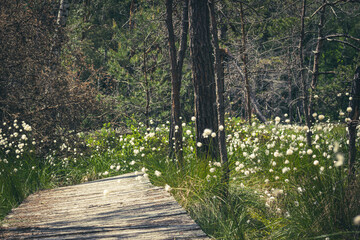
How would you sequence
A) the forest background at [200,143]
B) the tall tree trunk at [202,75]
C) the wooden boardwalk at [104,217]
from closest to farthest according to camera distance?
the wooden boardwalk at [104,217]
the forest background at [200,143]
the tall tree trunk at [202,75]

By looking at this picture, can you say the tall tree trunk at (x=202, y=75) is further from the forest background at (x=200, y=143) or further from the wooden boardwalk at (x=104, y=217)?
the wooden boardwalk at (x=104, y=217)

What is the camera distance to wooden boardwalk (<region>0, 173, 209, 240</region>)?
3.31 m

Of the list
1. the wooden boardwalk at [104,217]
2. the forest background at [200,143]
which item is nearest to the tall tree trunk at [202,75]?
the forest background at [200,143]

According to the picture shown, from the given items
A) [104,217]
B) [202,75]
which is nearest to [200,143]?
[104,217]

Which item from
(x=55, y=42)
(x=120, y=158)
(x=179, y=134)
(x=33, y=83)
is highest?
(x=55, y=42)

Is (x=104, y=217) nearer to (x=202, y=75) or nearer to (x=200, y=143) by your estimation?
(x=200, y=143)

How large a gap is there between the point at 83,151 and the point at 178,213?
5.19 meters

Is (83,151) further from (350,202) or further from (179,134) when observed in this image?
(350,202)

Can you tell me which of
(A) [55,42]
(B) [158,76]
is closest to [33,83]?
(A) [55,42]

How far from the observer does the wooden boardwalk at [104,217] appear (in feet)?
10.9

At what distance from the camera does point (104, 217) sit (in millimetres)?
3830

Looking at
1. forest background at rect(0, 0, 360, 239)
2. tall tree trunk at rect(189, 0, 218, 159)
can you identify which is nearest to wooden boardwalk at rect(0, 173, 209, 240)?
forest background at rect(0, 0, 360, 239)

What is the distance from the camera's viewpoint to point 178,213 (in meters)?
3.77

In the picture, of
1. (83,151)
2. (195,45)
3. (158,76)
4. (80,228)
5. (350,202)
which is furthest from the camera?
(158,76)
